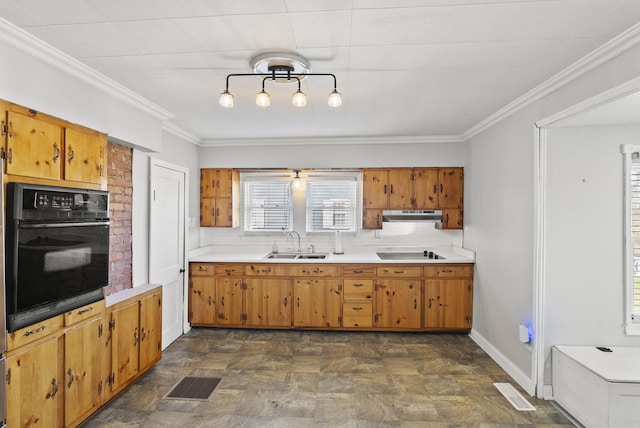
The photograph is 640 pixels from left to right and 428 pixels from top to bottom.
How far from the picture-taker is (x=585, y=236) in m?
2.86

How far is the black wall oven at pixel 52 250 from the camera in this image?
191cm

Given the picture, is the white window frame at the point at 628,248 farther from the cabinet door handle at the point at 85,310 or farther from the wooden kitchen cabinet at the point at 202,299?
the wooden kitchen cabinet at the point at 202,299

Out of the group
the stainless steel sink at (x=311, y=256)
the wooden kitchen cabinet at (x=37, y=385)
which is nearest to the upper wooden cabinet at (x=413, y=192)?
the stainless steel sink at (x=311, y=256)

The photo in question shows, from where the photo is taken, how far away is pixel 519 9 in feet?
5.71

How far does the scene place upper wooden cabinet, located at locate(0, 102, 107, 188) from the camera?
1926 mm

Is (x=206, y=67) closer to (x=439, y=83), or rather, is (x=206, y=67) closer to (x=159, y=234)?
(x=439, y=83)

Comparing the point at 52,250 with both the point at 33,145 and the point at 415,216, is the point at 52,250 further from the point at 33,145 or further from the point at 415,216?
the point at 415,216

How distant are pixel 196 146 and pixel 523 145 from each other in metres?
4.03

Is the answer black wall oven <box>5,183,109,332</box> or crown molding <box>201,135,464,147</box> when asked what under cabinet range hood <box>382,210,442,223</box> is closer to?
crown molding <box>201,135,464,147</box>

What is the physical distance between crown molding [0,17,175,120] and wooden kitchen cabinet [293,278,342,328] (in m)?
2.67

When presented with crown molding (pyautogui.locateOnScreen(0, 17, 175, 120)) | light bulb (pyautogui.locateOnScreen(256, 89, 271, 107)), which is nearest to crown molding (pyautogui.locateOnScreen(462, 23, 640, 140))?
light bulb (pyautogui.locateOnScreen(256, 89, 271, 107))

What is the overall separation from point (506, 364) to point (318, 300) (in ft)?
7.10

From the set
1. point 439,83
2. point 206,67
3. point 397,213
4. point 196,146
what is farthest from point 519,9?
point 196,146

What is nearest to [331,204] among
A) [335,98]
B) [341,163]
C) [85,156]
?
[341,163]
